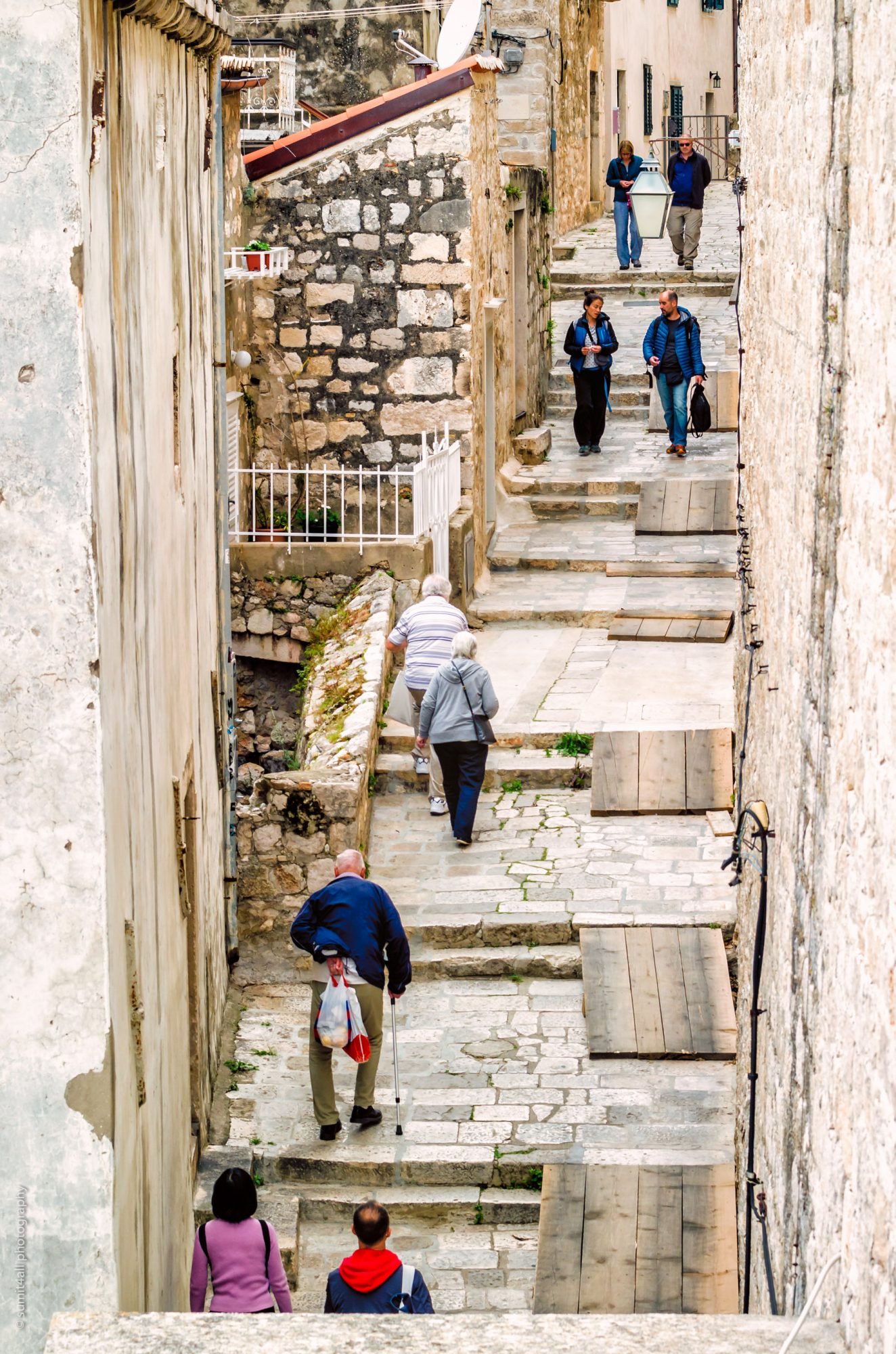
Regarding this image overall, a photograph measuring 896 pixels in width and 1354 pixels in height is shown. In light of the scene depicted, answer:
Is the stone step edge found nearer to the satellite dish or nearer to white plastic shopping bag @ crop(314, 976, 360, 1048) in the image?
white plastic shopping bag @ crop(314, 976, 360, 1048)

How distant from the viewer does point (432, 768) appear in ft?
36.8

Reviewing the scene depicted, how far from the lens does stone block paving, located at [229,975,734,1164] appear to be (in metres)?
8.20

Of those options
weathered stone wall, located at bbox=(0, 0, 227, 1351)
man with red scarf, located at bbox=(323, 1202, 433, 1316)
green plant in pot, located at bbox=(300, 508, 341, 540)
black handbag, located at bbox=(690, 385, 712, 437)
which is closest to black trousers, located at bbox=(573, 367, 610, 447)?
black handbag, located at bbox=(690, 385, 712, 437)

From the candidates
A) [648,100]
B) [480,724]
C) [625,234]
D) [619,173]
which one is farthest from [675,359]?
[648,100]

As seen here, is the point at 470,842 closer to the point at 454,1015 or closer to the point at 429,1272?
the point at 454,1015

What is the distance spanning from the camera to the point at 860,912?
355 centimetres

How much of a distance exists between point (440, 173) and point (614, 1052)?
7.61m

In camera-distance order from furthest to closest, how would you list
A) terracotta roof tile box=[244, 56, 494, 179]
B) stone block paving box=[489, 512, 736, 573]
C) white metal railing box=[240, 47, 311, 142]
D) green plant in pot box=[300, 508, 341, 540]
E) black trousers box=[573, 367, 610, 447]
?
white metal railing box=[240, 47, 311, 142]
black trousers box=[573, 367, 610, 447]
stone block paving box=[489, 512, 736, 573]
green plant in pot box=[300, 508, 341, 540]
terracotta roof tile box=[244, 56, 494, 179]

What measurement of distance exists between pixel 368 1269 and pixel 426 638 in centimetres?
575

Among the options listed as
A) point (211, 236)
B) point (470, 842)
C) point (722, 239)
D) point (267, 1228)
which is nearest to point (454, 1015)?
point (470, 842)

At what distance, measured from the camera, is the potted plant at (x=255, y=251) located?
46.3 ft

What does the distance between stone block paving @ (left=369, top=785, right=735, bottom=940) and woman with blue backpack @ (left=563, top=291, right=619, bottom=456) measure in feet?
21.7

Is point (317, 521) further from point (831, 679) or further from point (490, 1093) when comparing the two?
point (831, 679)

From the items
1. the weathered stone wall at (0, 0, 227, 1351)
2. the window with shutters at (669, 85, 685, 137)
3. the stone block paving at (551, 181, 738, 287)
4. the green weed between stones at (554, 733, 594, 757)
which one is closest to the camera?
the weathered stone wall at (0, 0, 227, 1351)
